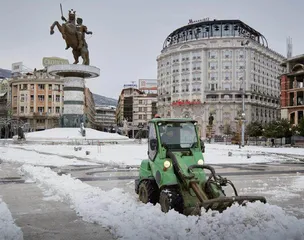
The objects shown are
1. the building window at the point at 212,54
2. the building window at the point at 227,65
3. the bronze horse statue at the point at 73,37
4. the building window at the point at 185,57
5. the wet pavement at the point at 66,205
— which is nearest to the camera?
the wet pavement at the point at 66,205

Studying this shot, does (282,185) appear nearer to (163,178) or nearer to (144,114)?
(163,178)

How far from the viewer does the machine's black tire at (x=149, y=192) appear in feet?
28.6

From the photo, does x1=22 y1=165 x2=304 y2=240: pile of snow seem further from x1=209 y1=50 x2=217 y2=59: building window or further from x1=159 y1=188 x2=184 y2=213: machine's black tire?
x1=209 y1=50 x2=217 y2=59: building window

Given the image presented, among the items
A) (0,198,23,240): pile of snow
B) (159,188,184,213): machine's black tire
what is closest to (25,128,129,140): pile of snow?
(0,198,23,240): pile of snow

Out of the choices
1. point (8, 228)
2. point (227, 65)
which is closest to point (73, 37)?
point (8, 228)

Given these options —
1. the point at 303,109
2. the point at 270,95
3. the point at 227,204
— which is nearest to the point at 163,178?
the point at 227,204

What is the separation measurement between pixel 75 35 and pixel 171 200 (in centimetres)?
4737

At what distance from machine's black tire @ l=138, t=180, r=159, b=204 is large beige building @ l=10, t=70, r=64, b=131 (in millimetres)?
92180

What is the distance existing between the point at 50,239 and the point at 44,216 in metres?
1.93

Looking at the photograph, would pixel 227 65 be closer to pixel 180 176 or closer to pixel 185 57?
pixel 185 57

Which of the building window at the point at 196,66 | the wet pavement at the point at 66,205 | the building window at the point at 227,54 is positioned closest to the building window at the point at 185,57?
the building window at the point at 196,66

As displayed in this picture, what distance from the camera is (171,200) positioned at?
300 inches

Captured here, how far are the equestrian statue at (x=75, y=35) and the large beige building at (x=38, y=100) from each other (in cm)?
4760

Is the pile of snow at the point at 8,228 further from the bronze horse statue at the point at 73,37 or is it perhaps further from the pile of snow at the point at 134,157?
the bronze horse statue at the point at 73,37
